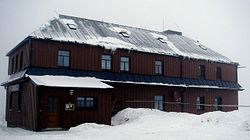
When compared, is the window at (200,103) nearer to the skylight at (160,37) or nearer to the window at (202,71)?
the window at (202,71)

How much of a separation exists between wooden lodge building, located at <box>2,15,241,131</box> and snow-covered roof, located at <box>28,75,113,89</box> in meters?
0.07

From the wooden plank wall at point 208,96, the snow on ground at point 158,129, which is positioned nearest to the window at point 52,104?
the snow on ground at point 158,129

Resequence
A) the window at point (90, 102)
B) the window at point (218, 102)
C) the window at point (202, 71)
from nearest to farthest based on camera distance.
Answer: the window at point (90, 102) < the window at point (202, 71) < the window at point (218, 102)

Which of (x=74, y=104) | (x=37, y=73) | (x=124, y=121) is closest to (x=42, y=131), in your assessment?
(x=74, y=104)

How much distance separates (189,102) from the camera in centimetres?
3038

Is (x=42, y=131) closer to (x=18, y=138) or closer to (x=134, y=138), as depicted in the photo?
(x=18, y=138)

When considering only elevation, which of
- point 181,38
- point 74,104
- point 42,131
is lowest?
point 42,131

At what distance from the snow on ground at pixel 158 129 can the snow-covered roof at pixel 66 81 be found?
9.20 ft

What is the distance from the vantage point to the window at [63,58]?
23.8 m

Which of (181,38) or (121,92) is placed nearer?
(121,92)

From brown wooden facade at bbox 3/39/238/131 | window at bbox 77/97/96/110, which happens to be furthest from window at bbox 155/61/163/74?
window at bbox 77/97/96/110

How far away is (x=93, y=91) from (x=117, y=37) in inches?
299

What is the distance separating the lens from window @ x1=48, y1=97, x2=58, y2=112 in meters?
21.0

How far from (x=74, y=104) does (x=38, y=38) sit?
543 cm
